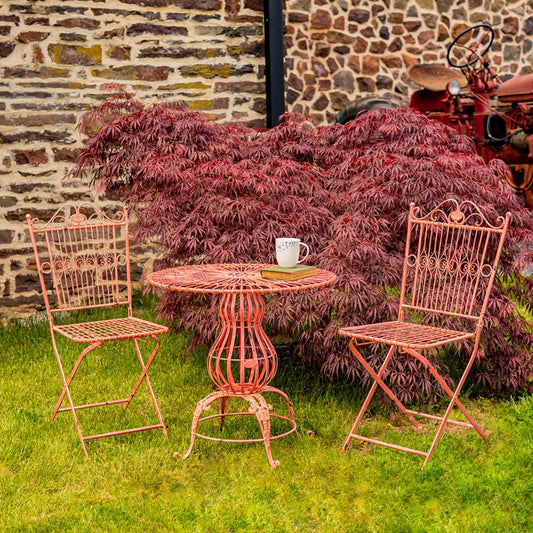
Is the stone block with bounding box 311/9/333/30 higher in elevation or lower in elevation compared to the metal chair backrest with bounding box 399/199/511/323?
higher

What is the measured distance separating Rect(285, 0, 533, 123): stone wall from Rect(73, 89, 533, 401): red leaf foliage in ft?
12.0

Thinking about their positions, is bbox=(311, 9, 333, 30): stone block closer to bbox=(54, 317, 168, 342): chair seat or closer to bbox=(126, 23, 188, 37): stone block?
bbox=(126, 23, 188, 37): stone block

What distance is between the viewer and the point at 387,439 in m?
4.02

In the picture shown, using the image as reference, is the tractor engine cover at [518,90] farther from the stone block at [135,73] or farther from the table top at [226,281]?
the table top at [226,281]

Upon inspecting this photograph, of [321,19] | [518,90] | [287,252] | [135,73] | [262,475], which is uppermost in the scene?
[321,19]

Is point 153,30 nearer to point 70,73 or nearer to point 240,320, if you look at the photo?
point 70,73

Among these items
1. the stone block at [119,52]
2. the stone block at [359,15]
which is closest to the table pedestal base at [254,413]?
the stone block at [119,52]

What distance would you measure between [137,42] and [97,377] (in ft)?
10.4

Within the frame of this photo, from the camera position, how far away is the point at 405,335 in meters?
3.82

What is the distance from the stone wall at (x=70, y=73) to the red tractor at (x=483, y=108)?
2075 millimetres

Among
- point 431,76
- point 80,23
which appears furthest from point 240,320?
point 431,76

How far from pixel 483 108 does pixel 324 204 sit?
4097 millimetres

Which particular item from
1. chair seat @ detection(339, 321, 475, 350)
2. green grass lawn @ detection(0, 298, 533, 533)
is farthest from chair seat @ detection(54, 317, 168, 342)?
chair seat @ detection(339, 321, 475, 350)

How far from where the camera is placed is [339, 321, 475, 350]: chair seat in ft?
11.9
